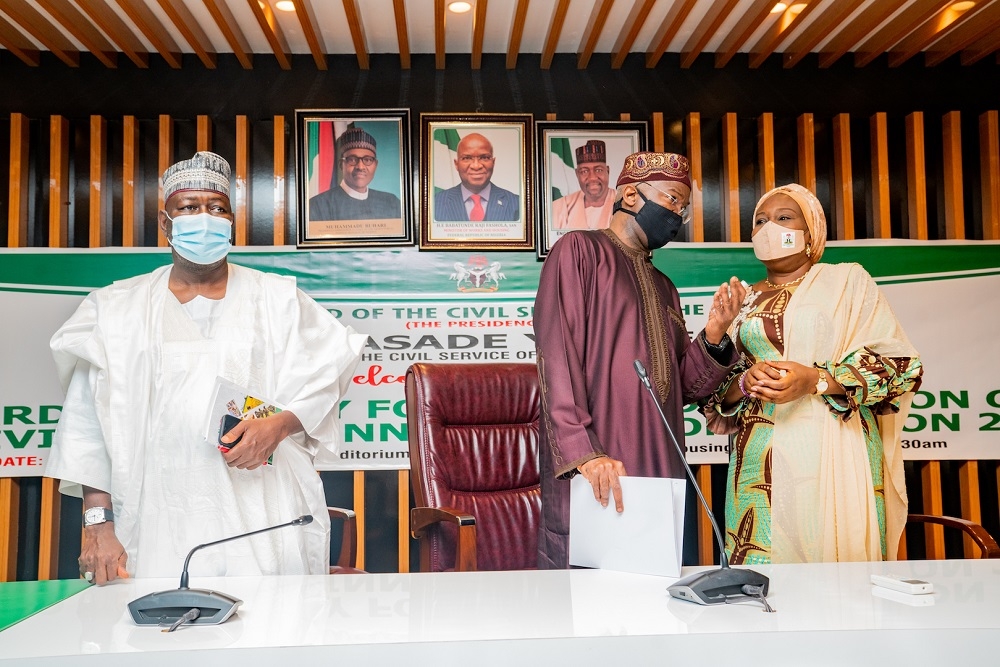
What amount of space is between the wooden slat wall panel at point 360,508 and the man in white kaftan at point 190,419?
172cm

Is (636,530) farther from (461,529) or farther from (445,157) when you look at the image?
(445,157)

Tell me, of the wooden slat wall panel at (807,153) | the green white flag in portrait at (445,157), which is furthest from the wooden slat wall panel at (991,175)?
the green white flag in portrait at (445,157)

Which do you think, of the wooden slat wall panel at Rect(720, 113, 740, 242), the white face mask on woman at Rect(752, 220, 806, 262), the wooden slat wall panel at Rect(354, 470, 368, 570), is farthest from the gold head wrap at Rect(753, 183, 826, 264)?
the wooden slat wall panel at Rect(354, 470, 368, 570)

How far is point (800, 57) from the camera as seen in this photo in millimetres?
4164

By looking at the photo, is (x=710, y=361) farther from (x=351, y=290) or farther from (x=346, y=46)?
(x=346, y=46)

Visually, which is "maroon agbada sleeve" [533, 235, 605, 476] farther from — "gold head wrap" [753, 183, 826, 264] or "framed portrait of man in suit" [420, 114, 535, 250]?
"framed portrait of man in suit" [420, 114, 535, 250]

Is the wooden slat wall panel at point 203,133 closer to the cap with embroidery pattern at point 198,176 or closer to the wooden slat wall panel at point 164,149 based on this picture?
the wooden slat wall panel at point 164,149

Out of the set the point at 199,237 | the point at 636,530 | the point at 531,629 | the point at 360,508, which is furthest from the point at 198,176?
the point at 360,508

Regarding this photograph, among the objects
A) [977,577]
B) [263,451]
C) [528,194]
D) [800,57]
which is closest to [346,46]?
[528,194]

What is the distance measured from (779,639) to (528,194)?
3.20 m

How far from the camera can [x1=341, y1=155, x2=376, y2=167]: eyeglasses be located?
4.12 metres

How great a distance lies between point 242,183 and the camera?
4.09 metres

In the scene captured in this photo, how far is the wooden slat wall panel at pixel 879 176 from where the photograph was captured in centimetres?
421

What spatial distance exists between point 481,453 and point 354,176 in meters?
1.89
